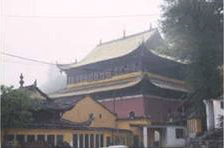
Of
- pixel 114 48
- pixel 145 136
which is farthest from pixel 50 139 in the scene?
pixel 114 48

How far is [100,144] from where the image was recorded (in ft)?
78.5

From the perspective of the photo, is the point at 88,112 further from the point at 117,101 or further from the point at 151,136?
the point at 117,101

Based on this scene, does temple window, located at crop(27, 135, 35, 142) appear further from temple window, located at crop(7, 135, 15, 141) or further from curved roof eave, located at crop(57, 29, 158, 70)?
curved roof eave, located at crop(57, 29, 158, 70)

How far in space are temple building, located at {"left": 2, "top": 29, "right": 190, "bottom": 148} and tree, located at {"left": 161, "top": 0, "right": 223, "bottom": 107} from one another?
5221 mm

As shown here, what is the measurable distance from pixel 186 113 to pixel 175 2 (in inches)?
392

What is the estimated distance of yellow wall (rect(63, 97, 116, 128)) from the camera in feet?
87.1

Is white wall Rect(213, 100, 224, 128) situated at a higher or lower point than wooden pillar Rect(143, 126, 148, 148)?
higher

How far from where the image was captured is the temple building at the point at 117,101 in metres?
22.5

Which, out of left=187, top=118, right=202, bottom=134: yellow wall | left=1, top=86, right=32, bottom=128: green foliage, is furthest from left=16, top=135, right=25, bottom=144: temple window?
left=187, top=118, right=202, bottom=134: yellow wall

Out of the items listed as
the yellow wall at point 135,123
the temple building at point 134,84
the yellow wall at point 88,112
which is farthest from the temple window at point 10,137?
the yellow wall at point 135,123

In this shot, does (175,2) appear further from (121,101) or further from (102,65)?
(102,65)

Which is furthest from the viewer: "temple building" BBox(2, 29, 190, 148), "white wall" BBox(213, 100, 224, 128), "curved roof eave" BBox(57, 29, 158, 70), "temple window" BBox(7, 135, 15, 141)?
"curved roof eave" BBox(57, 29, 158, 70)

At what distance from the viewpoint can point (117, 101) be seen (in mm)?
32500

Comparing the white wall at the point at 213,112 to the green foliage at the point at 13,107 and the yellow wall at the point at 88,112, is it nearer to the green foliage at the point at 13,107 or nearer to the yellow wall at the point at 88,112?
the yellow wall at the point at 88,112
